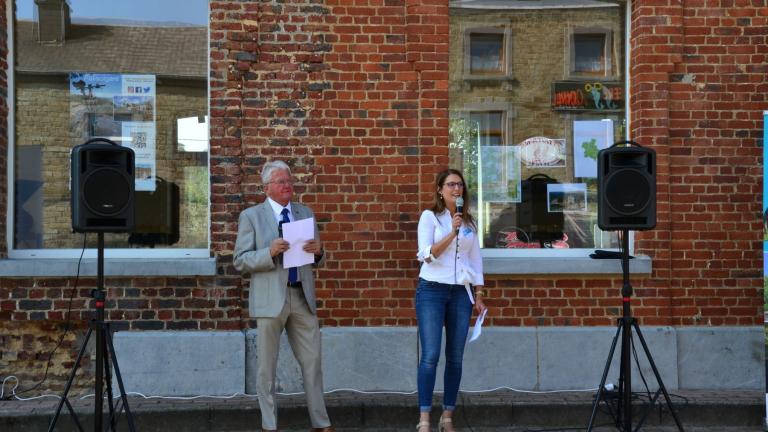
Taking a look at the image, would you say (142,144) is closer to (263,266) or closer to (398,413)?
(263,266)

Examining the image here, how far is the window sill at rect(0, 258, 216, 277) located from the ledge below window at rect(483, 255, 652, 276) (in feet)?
7.82

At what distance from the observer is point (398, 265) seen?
721cm

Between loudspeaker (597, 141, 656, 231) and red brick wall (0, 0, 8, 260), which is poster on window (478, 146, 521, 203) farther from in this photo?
red brick wall (0, 0, 8, 260)

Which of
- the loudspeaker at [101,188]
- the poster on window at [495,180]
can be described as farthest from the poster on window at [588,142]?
the loudspeaker at [101,188]

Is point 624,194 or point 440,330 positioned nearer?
point 624,194

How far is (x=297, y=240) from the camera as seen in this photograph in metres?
5.75

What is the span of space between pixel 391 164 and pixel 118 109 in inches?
96.4

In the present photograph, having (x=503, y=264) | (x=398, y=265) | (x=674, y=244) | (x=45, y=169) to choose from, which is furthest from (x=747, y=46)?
(x=45, y=169)

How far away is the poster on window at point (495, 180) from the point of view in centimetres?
771

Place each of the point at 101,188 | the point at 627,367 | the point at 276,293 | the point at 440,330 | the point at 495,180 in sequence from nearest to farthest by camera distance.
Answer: the point at 101,188 → the point at 627,367 → the point at 276,293 → the point at 440,330 → the point at 495,180

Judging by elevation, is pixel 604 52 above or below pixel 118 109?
above

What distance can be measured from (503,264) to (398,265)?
895 millimetres

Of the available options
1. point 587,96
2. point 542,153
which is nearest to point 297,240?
point 542,153

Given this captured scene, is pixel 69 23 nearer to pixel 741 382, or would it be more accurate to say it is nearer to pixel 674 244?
pixel 674 244
